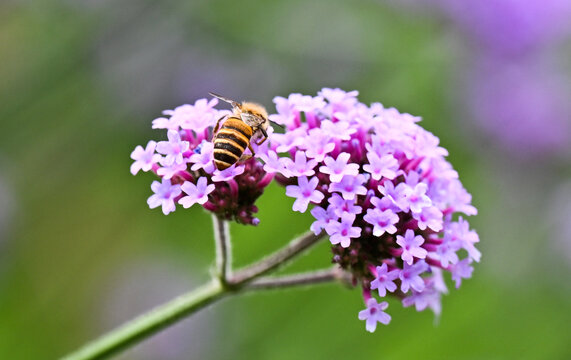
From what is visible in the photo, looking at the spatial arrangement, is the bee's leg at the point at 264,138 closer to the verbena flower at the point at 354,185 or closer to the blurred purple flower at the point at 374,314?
the verbena flower at the point at 354,185

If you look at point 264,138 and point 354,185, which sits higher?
point 264,138

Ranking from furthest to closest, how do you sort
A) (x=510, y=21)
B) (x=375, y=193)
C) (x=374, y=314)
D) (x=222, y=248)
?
(x=510, y=21) < (x=222, y=248) < (x=375, y=193) < (x=374, y=314)

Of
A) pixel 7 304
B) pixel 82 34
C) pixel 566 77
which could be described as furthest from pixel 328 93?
pixel 566 77

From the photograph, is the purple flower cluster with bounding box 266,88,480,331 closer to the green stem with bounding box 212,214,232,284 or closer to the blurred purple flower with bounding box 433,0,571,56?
the green stem with bounding box 212,214,232,284

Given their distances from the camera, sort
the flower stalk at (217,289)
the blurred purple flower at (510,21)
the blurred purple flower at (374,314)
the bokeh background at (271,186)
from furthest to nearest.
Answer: the blurred purple flower at (510,21)
the bokeh background at (271,186)
the flower stalk at (217,289)
the blurred purple flower at (374,314)

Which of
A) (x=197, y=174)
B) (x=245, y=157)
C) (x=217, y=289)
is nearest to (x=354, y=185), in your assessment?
(x=245, y=157)

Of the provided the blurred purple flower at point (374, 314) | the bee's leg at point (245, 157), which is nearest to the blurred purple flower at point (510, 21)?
the bee's leg at point (245, 157)

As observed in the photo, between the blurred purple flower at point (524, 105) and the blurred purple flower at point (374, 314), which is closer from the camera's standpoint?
the blurred purple flower at point (374, 314)

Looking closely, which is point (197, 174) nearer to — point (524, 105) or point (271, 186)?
point (271, 186)
